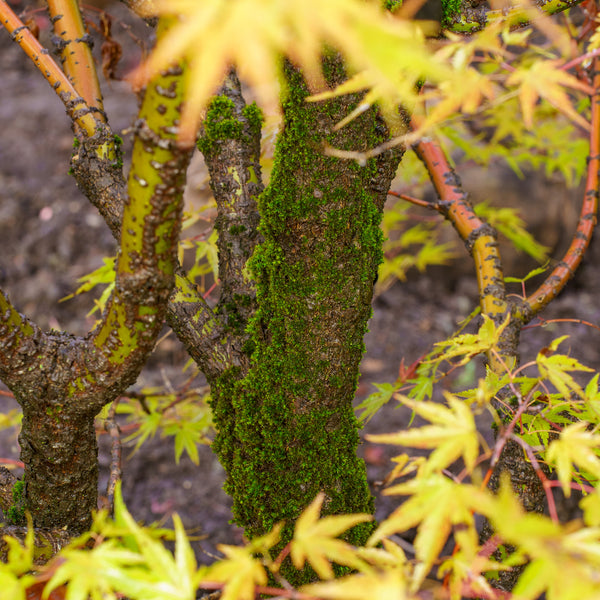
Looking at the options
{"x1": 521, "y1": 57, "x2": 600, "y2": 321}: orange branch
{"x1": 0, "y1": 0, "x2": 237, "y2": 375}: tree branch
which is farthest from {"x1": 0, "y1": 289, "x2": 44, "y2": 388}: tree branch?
{"x1": 521, "y1": 57, "x2": 600, "y2": 321}: orange branch

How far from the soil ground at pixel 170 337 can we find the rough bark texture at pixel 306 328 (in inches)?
38.7

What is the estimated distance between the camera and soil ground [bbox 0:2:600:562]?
1.83 meters

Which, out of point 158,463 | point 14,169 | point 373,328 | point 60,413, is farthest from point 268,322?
point 14,169

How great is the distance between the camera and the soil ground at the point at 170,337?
5.99ft

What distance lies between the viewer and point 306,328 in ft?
2.46

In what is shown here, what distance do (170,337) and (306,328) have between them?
1653 millimetres

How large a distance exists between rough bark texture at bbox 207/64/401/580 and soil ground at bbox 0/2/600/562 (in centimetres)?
98

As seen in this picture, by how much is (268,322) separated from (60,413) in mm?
327

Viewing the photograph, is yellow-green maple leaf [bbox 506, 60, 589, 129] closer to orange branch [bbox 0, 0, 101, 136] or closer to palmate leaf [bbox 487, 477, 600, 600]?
palmate leaf [bbox 487, 477, 600, 600]

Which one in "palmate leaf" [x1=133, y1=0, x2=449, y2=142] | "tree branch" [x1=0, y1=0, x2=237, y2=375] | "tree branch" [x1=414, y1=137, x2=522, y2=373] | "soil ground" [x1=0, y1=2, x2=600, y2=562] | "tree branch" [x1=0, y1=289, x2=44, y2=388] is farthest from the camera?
"soil ground" [x1=0, y1=2, x2=600, y2=562]

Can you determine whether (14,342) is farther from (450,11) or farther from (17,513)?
(450,11)

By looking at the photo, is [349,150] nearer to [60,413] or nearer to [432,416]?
[432,416]

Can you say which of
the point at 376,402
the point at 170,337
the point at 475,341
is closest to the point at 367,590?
the point at 475,341

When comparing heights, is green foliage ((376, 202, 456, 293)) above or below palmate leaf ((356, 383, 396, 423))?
above
